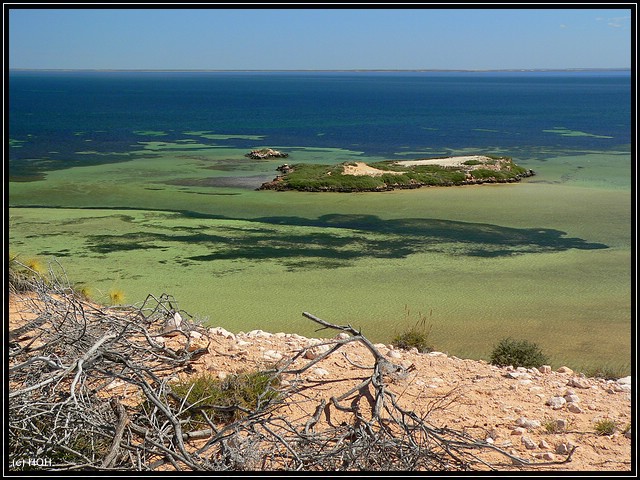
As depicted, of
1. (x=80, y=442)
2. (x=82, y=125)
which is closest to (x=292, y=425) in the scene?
(x=80, y=442)

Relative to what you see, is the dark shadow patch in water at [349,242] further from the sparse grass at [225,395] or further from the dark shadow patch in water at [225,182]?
the sparse grass at [225,395]

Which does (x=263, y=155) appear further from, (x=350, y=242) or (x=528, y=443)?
(x=528, y=443)

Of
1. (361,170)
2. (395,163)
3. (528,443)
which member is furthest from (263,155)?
(528,443)

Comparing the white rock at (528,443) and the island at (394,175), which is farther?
the island at (394,175)

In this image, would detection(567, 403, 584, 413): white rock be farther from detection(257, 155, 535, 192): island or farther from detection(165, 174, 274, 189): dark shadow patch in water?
detection(165, 174, 274, 189): dark shadow patch in water

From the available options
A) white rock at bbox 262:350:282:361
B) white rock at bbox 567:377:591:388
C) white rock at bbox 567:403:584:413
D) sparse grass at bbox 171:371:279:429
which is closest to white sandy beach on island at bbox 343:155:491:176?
white rock at bbox 262:350:282:361

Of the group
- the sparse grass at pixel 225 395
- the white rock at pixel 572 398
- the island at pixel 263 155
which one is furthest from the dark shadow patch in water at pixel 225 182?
the white rock at pixel 572 398
